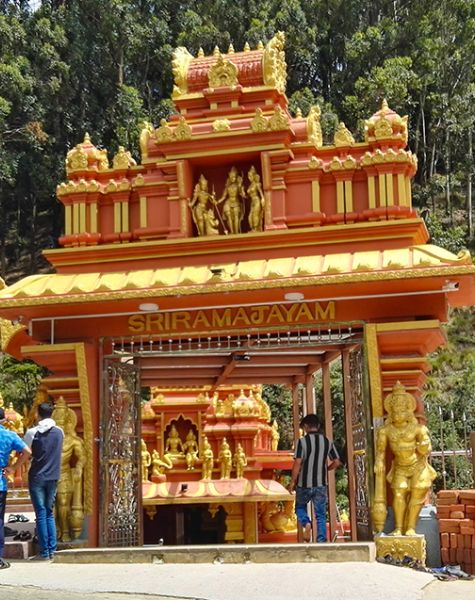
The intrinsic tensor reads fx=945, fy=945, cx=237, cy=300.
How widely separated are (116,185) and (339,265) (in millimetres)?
3278

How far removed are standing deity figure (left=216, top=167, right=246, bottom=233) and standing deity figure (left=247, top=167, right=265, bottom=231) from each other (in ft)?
0.43

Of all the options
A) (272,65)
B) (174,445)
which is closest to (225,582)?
(272,65)

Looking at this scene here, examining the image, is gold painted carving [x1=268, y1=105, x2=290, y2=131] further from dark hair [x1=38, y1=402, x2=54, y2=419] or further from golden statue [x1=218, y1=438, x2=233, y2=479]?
golden statue [x1=218, y1=438, x2=233, y2=479]

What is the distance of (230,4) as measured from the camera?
40.8 metres

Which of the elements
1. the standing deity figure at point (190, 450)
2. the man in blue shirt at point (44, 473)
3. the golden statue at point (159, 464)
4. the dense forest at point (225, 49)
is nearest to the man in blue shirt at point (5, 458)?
the man in blue shirt at point (44, 473)

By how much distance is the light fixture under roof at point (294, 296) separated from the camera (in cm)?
1030

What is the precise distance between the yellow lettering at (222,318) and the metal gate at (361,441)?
1568mm

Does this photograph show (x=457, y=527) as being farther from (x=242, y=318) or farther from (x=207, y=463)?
(x=207, y=463)

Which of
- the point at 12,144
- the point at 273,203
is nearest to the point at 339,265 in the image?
the point at 273,203

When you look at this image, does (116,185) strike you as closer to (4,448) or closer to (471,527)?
(4,448)

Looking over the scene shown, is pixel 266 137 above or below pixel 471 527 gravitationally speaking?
above

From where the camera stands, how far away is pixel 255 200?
1134cm

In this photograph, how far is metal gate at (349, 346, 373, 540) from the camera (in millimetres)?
10328

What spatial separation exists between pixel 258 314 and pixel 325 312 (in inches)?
30.2
